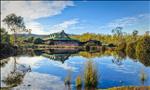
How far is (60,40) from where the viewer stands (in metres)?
47.8

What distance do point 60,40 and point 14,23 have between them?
700cm

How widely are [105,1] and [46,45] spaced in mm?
25085

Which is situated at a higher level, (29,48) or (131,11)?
(131,11)

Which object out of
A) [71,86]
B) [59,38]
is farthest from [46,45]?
[71,86]

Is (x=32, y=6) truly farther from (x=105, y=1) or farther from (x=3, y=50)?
(x=3, y=50)

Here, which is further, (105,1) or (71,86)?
(105,1)

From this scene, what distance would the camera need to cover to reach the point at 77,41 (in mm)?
48531

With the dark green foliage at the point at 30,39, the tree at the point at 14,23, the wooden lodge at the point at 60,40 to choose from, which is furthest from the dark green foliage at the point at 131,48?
the tree at the point at 14,23

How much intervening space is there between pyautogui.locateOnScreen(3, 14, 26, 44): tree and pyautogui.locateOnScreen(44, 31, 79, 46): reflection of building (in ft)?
12.6

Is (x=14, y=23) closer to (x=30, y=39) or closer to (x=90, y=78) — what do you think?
(x=30, y=39)

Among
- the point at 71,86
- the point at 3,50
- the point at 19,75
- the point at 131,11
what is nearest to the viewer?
the point at 71,86

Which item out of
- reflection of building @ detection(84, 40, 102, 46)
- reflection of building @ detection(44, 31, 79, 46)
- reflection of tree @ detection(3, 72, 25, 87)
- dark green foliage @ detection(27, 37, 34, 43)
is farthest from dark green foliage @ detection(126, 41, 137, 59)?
reflection of tree @ detection(3, 72, 25, 87)

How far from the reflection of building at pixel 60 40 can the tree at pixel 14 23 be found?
385cm

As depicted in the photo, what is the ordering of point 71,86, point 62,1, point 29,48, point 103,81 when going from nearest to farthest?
point 71,86, point 103,81, point 62,1, point 29,48
